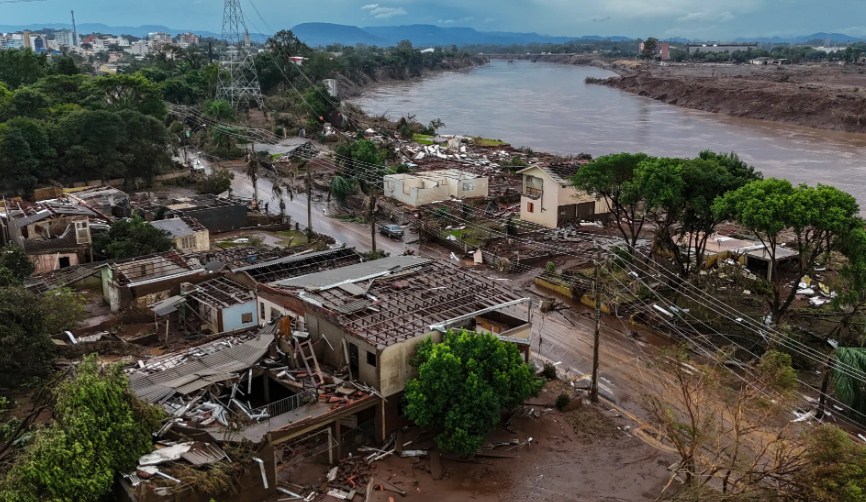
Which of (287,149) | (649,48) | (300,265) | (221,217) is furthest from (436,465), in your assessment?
(649,48)

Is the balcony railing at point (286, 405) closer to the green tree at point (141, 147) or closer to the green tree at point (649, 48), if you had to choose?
the green tree at point (141, 147)

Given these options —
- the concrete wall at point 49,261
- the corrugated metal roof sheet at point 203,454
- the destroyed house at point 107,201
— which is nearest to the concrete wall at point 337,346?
the corrugated metal roof sheet at point 203,454

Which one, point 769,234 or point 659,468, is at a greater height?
point 769,234

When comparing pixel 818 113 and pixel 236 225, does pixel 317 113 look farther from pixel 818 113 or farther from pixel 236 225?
pixel 818 113

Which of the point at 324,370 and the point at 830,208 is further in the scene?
the point at 830,208

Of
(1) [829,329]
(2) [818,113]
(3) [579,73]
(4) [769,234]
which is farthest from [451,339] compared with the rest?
(3) [579,73]

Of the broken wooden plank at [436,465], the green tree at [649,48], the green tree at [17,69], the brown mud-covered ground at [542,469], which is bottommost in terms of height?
the brown mud-covered ground at [542,469]

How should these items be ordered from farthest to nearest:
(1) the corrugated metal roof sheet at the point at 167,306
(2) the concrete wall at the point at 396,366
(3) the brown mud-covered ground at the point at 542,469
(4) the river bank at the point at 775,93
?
(4) the river bank at the point at 775,93
(1) the corrugated metal roof sheet at the point at 167,306
(2) the concrete wall at the point at 396,366
(3) the brown mud-covered ground at the point at 542,469

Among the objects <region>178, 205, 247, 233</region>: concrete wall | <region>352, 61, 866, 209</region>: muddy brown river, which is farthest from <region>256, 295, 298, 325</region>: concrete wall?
<region>352, 61, 866, 209</region>: muddy brown river

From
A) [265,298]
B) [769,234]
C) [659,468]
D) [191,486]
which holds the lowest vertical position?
[659,468]
